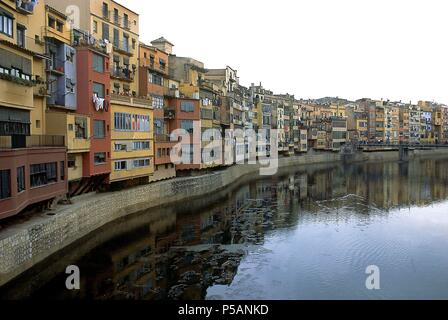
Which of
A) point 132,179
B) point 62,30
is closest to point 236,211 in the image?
point 132,179

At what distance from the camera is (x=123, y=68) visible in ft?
151

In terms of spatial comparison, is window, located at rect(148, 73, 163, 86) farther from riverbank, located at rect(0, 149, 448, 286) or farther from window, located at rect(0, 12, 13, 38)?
window, located at rect(0, 12, 13, 38)

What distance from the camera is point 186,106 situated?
55.8 metres

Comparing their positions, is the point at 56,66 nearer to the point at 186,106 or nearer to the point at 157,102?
the point at 157,102

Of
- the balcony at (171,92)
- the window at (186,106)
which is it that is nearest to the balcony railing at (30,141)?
the balcony at (171,92)

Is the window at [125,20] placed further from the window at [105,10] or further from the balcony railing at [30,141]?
the balcony railing at [30,141]

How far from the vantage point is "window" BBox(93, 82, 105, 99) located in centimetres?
3703

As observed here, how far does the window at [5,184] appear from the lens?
22625mm

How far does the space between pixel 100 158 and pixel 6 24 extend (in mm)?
14469

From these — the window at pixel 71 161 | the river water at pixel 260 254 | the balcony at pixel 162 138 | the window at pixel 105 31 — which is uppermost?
the window at pixel 105 31

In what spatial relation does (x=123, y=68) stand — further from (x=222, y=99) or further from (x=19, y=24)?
(x=222, y=99)

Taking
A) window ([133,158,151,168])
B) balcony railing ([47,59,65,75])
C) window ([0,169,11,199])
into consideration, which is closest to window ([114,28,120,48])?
window ([133,158,151,168])

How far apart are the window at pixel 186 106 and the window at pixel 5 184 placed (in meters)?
33.2
